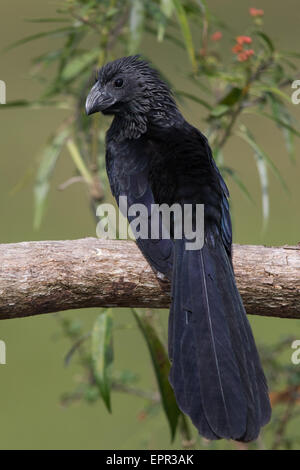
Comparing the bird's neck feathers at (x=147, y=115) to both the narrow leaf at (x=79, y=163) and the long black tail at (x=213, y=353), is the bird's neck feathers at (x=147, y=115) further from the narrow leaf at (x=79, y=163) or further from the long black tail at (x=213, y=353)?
Answer: the long black tail at (x=213, y=353)

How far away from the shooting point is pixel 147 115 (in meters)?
2.38

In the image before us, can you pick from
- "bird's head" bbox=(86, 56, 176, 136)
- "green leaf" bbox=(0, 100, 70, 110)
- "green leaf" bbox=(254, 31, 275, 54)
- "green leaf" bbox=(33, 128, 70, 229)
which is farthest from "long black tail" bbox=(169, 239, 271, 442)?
"green leaf" bbox=(0, 100, 70, 110)

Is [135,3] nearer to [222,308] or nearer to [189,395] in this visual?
[222,308]

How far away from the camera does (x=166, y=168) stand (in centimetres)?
207

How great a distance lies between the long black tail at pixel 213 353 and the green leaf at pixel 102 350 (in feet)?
1.89

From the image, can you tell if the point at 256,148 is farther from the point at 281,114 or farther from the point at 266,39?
the point at 266,39

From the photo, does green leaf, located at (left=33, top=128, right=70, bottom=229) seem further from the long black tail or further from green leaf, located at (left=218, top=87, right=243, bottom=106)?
the long black tail

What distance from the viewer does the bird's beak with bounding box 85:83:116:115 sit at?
2.38m

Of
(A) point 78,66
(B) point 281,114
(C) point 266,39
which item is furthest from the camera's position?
(A) point 78,66

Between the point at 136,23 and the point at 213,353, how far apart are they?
4.28 ft

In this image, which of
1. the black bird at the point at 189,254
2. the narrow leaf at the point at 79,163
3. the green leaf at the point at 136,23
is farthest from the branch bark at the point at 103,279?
the green leaf at the point at 136,23

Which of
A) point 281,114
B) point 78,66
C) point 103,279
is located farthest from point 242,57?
point 103,279

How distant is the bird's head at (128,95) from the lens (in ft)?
7.82

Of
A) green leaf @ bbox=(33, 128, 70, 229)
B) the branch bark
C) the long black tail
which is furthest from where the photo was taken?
green leaf @ bbox=(33, 128, 70, 229)
